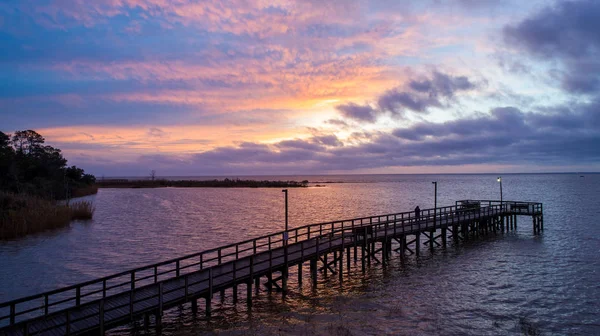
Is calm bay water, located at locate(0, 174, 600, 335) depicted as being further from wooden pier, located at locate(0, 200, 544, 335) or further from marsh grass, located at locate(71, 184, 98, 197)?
marsh grass, located at locate(71, 184, 98, 197)

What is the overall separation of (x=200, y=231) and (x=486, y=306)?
28143 millimetres

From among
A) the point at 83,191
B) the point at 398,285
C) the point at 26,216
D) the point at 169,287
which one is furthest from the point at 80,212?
the point at 83,191

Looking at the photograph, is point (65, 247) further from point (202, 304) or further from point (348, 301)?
point (348, 301)

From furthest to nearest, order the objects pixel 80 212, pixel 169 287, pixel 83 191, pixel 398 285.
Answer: pixel 83 191 → pixel 80 212 → pixel 398 285 → pixel 169 287

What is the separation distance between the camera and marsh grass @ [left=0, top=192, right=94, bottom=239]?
1252 inches

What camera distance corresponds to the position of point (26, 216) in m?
33.6

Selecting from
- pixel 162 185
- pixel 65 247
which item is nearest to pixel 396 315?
pixel 65 247

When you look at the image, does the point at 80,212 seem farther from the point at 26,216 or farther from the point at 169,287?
the point at 169,287

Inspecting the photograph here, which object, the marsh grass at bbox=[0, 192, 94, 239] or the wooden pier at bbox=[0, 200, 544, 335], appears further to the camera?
the marsh grass at bbox=[0, 192, 94, 239]

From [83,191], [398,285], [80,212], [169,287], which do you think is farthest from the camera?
[83,191]

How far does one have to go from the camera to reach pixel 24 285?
2042 centimetres

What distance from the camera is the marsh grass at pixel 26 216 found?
3180cm

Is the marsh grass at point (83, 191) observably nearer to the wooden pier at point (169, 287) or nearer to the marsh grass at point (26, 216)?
the marsh grass at point (26, 216)

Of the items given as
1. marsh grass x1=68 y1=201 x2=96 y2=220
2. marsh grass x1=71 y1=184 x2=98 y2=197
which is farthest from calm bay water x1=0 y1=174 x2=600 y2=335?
marsh grass x1=71 y1=184 x2=98 y2=197
